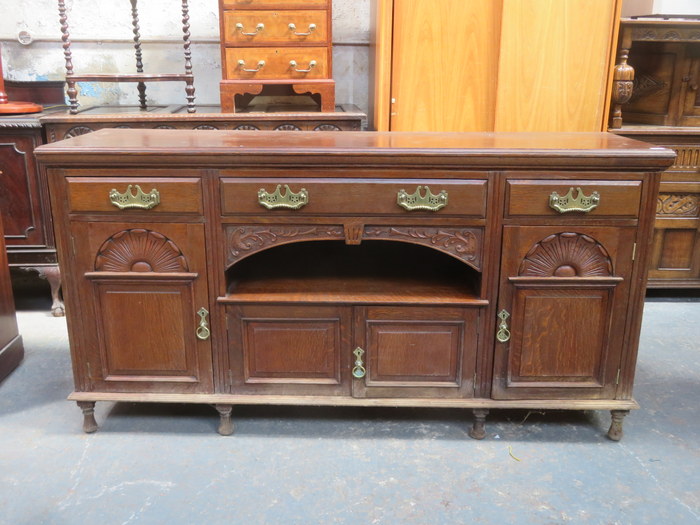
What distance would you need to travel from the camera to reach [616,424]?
7.05ft

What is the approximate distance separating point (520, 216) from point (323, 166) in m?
0.64

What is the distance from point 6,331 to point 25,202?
2.46 ft

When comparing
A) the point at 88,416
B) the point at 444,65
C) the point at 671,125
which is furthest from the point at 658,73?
the point at 88,416

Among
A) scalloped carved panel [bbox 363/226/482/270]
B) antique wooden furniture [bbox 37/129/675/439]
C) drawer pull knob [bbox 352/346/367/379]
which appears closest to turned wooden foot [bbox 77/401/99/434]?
antique wooden furniture [bbox 37/129/675/439]

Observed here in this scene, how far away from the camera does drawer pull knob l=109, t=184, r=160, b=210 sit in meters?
1.96

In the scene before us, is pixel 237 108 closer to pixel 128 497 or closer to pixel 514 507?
pixel 128 497

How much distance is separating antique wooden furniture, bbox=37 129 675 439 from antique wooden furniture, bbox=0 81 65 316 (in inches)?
44.0

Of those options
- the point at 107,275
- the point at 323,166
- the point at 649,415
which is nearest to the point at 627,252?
the point at 649,415

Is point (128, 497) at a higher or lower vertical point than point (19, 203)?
lower

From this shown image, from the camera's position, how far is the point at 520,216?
1966 mm

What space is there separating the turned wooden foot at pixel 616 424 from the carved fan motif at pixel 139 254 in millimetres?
1532

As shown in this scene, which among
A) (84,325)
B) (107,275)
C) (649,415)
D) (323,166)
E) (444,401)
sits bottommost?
(649,415)

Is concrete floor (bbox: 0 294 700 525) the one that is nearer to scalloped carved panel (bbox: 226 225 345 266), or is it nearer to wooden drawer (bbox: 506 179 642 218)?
scalloped carved panel (bbox: 226 225 345 266)

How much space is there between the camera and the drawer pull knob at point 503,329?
2.06 metres
